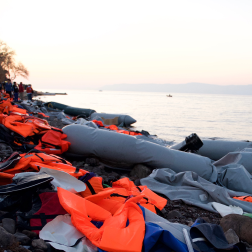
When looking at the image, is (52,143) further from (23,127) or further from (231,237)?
(231,237)

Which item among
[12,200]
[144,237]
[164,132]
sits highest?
[12,200]

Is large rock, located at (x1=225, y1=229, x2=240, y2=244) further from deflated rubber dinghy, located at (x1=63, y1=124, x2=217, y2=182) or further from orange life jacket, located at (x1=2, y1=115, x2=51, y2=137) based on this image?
orange life jacket, located at (x1=2, y1=115, x2=51, y2=137)

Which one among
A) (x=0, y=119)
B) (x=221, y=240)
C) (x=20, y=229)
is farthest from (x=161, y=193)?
(x=0, y=119)

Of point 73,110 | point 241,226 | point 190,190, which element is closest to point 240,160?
point 190,190

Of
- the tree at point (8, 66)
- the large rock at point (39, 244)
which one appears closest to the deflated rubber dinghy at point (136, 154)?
the large rock at point (39, 244)

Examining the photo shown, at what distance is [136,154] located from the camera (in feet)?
17.1

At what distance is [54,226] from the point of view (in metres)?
2.28

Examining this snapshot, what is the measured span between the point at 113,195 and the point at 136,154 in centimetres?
211

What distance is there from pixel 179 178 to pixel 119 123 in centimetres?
955

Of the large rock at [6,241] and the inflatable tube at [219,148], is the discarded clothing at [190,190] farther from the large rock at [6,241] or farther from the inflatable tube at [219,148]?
the large rock at [6,241]

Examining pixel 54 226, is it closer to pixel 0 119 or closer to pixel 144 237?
pixel 144 237

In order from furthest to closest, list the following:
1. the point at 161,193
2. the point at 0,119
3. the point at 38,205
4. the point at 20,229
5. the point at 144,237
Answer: the point at 0,119, the point at 161,193, the point at 38,205, the point at 20,229, the point at 144,237

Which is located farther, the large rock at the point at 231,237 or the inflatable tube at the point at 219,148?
the inflatable tube at the point at 219,148

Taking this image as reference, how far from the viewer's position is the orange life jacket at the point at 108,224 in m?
2.03
